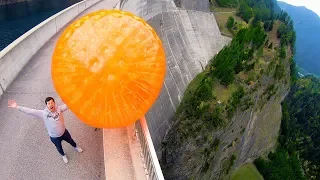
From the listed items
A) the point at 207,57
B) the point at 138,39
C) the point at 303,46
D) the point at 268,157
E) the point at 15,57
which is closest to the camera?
the point at 138,39

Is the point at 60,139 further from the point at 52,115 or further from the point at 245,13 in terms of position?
the point at 245,13

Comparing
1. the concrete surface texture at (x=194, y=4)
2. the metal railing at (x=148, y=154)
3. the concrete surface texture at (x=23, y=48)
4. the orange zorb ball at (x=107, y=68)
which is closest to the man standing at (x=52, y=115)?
the orange zorb ball at (x=107, y=68)

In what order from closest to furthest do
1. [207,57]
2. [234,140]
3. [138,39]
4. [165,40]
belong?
[138,39], [234,140], [165,40], [207,57]

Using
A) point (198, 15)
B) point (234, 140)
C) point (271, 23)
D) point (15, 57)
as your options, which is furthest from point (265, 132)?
point (15, 57)

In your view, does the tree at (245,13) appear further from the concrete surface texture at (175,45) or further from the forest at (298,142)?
the forest at (298,142)

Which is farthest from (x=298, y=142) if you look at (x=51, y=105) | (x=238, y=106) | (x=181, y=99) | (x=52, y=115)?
(x=51, y=105)

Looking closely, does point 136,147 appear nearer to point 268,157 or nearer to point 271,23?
point 268,157
